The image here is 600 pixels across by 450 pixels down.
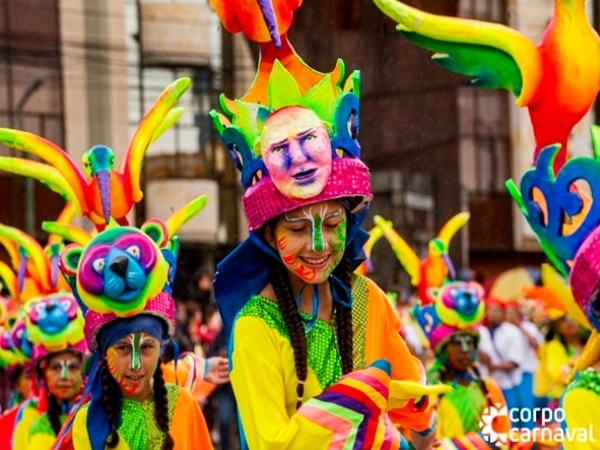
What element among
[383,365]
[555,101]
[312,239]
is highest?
[555,101]

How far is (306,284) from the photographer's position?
4828mm

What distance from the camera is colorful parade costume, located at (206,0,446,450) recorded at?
4.49 metres

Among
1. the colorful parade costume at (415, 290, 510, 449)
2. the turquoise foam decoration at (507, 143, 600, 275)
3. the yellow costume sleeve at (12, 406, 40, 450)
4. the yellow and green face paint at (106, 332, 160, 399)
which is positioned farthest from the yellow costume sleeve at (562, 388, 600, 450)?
the yellow costume sleeve at (12, 406, 40, 450)

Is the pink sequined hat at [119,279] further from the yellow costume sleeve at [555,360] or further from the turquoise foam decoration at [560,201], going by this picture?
the yellow costume sleeve at [555,360]

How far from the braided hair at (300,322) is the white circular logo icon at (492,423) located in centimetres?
179

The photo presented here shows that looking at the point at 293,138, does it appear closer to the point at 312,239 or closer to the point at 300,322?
the point at 312,239

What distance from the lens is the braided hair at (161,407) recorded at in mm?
5965

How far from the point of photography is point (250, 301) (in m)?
4.78

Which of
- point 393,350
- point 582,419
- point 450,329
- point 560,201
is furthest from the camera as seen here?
point 450,329

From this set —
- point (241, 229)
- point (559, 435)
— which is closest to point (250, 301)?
point (559, 435)

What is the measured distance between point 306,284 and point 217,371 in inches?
→ 86.8

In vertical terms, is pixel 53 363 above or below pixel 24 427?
above

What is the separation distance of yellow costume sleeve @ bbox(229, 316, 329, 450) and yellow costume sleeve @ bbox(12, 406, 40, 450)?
3.54 meters

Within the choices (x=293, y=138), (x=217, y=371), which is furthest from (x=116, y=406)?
(x=293, y=138)
